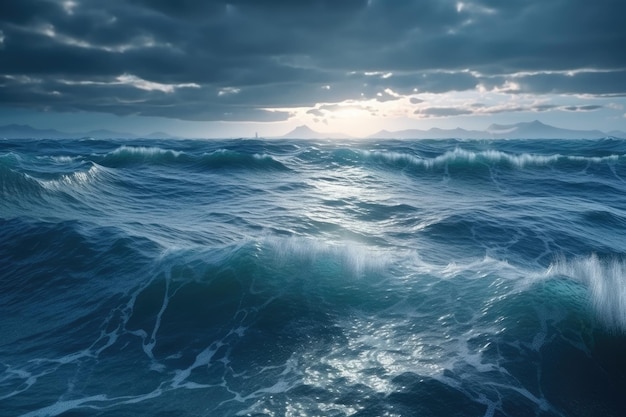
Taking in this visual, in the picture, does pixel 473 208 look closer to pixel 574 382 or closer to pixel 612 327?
pixel 612 327

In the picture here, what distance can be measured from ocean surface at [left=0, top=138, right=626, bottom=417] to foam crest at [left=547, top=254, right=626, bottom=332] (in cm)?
5

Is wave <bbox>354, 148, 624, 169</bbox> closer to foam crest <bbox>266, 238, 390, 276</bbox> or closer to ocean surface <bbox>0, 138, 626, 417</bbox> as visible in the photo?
ocean surface <bbox>0, 138, 626, 417</bbox>

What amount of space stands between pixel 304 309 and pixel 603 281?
8605 mm

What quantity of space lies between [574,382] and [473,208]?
15972mm

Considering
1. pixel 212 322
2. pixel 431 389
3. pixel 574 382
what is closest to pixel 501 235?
pixel 574 382

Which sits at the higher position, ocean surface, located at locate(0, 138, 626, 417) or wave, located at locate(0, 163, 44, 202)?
wave, located at locate(0, 163, 44, 202)

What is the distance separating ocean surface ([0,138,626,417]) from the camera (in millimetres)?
7426

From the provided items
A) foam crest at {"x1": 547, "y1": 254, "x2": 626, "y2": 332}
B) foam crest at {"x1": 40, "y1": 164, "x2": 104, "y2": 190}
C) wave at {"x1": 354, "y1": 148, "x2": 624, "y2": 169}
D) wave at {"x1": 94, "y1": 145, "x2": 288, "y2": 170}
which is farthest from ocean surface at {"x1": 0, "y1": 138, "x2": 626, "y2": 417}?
wave at {"x1": 354, "y1": 148, "x2": 624, "y2": 169}

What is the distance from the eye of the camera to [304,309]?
418 inches

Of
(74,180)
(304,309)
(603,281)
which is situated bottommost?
(304,309)

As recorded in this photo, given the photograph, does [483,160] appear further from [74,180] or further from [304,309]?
[74,180]

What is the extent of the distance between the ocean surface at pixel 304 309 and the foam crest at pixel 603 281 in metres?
0.05

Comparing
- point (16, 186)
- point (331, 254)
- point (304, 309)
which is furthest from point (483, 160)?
point (16, 186)

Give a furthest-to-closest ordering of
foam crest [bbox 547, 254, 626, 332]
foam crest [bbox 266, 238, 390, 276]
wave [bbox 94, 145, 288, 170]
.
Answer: wave [bbox 94, 145, 288, 170] → foam crest [bbox 266, 238, 390, 276] → foam crest [bbox 547, 254, 626, 332]
